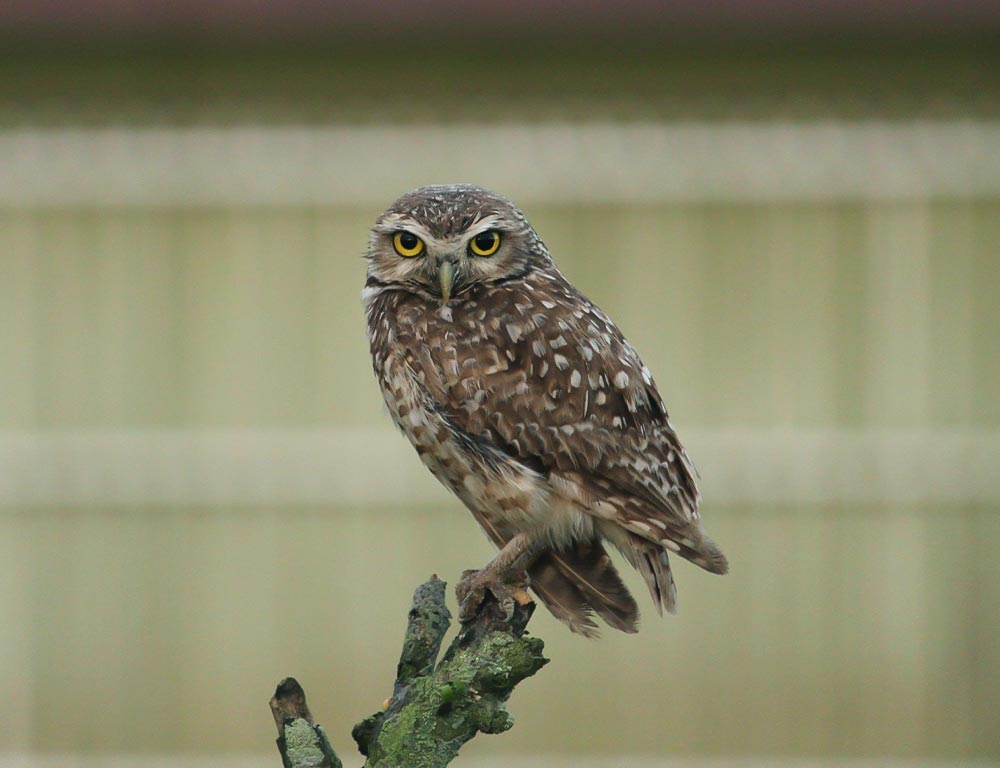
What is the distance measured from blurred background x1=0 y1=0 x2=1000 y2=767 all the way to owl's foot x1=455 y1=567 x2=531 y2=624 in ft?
10.1

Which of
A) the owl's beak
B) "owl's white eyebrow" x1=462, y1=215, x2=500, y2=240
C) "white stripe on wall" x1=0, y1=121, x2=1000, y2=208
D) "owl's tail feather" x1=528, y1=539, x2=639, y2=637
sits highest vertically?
"white stripe on wall" x1=0, y1=121, x2=1000, y2=208

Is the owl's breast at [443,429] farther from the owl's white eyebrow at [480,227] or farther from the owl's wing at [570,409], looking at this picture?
the owl's white eyebrow at [480,227]

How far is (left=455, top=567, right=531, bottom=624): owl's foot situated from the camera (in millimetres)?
1973

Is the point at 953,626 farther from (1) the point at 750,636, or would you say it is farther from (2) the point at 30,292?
(2) the point at 30,292

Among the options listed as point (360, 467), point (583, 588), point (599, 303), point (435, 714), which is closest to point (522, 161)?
point (599, 303)

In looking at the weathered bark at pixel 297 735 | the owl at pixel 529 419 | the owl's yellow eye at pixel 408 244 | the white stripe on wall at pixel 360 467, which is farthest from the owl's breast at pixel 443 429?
the white stripe on wall at pixel 360 467

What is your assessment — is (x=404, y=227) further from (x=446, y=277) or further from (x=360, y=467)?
(x=360, y=467)

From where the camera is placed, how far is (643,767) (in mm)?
5203

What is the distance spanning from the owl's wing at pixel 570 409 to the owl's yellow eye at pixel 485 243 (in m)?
0.10

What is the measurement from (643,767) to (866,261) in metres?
2.36

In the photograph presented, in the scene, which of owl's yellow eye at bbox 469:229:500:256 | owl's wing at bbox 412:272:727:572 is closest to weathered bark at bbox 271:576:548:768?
owl's wing at bbox 412:272:727:572

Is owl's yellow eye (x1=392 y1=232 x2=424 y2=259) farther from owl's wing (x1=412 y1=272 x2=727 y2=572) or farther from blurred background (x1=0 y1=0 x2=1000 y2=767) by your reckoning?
blurred background (x1=0 y1=0 x2=1000 y2=767)

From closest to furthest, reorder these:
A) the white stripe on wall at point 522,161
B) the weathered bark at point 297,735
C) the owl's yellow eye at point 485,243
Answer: the weathered bark at point 297,735 < the owl's yellow eye at point 485,243 < the white stripe on wall at point 522,161

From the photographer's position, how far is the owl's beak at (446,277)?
2127 millimetres
